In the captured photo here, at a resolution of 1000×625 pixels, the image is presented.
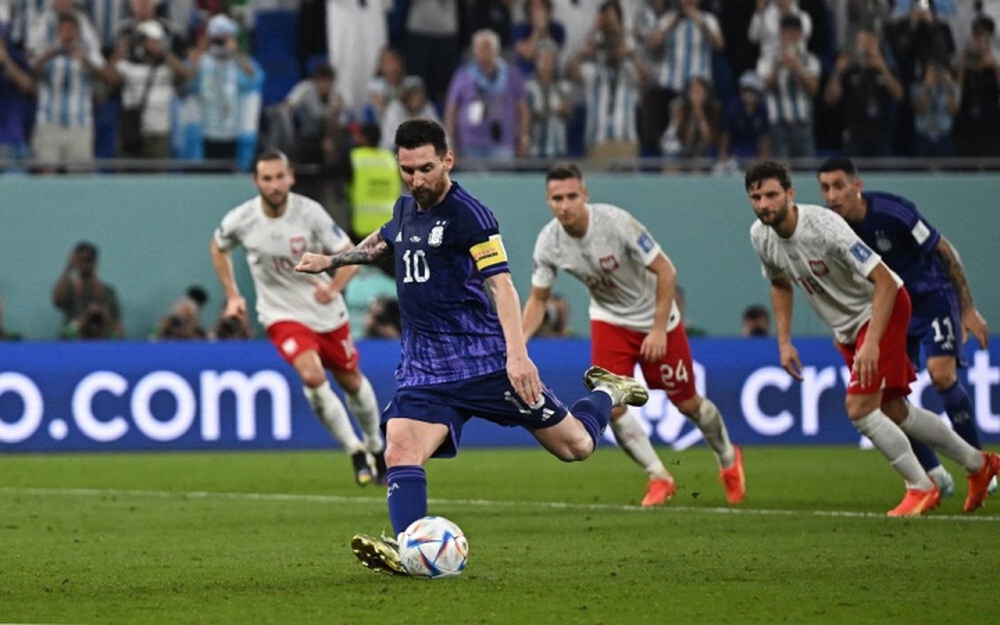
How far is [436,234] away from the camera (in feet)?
27.7

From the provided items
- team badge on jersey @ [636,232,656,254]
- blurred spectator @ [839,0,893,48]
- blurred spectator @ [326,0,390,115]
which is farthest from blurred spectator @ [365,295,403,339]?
team badge on jersey @ [636,232,656,254]

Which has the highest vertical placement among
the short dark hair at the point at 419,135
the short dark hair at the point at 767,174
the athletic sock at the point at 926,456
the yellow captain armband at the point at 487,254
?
the short dark hair at the point at 419,135

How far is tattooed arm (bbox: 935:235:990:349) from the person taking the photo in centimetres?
1198

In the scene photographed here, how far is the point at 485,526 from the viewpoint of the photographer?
11273mm

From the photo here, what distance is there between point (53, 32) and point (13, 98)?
83 cm

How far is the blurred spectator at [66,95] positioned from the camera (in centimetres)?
1941

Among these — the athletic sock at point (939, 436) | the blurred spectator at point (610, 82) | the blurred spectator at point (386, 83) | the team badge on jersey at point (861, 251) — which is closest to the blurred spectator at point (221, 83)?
the blurred spectator at point (386, 83)

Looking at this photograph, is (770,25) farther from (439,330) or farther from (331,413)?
(439,330)

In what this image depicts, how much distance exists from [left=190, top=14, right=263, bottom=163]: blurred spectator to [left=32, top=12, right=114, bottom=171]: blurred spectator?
1003 millimetres

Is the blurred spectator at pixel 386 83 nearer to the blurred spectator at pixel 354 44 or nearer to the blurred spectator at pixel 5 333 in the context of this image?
the blurred spectator at pixel 354 44

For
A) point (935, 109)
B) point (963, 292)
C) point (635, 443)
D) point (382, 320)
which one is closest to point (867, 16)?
point (935, 109)

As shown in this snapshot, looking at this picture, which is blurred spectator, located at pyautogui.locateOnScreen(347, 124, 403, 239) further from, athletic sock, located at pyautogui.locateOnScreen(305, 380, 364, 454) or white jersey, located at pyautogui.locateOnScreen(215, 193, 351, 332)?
athletic sock, located at pyautogui.locateOnScreen(305, 380, 364, 454)

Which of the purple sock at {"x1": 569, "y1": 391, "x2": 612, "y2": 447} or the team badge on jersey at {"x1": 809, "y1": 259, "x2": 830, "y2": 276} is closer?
the purple sock at {"x1": 569, "y1": 391, "x2": 612, "y2": 447}

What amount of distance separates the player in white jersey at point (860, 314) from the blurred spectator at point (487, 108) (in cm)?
851
